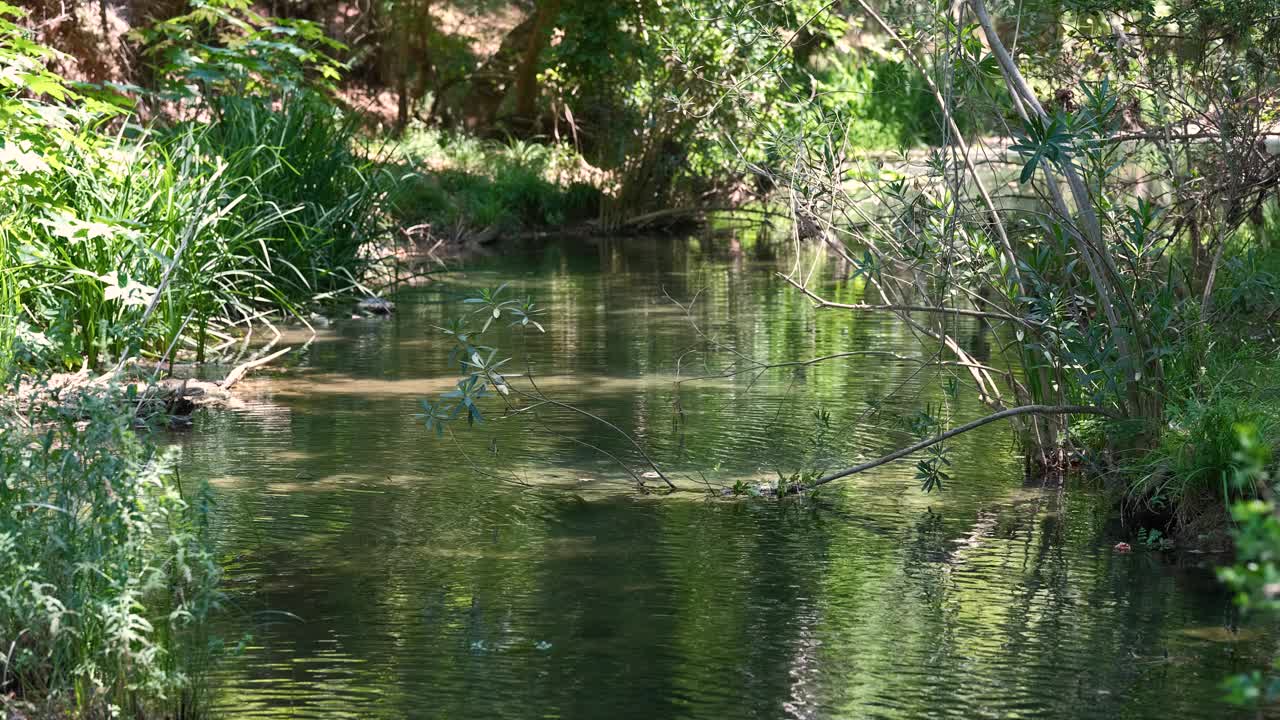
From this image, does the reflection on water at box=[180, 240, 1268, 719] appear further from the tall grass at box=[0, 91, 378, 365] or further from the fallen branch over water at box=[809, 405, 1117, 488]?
the tall grass at box=[0, 91, 378, 365]

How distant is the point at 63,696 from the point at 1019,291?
440 cm

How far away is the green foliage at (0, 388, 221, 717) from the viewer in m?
3.75

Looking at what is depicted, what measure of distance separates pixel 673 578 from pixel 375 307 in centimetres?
771

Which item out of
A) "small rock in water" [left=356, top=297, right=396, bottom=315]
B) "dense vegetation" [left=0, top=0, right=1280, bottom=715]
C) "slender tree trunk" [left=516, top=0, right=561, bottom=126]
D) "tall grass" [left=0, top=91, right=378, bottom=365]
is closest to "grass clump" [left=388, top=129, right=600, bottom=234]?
"slender tree trunk" [left=516, top=0, right=561, bottom=126]

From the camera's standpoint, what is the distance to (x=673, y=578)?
18.2ft

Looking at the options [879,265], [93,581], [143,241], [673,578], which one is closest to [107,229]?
[143,241]

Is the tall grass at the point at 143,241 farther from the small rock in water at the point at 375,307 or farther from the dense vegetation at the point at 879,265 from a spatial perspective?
the small rock in water at the point at 375,307

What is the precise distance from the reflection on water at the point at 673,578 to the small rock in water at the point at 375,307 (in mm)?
3451

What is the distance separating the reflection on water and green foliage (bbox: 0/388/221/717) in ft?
1.53

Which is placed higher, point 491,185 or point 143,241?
point 491,185

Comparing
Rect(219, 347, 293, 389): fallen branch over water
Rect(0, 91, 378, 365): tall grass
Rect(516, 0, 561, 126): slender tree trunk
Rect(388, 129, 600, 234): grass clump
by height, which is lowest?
Rect(219, 347, 293, 389): fallen branch over water

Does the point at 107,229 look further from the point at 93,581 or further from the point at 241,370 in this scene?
the point at 93,581

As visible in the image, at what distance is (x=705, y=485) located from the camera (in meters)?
6.95

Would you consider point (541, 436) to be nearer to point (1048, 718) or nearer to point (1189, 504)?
point (1189, 504)
